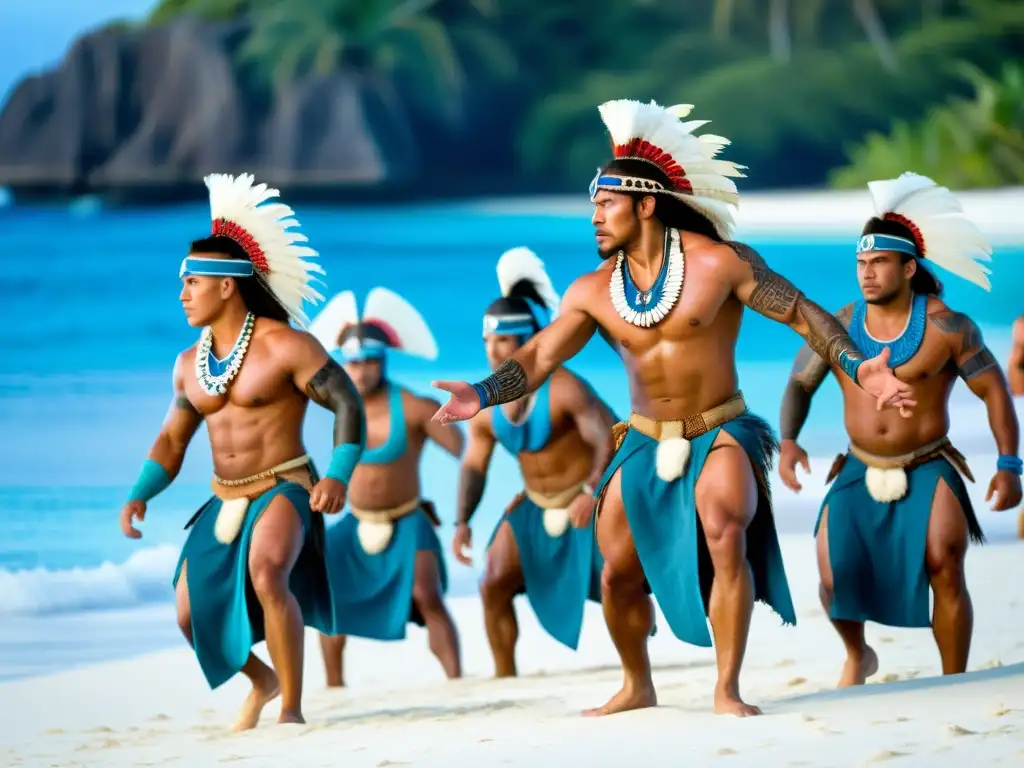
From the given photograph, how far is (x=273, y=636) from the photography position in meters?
5.37

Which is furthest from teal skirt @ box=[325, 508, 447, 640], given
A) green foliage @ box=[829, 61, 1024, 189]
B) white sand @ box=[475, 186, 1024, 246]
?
white sand @ box=[475, 186, 1024, 246]

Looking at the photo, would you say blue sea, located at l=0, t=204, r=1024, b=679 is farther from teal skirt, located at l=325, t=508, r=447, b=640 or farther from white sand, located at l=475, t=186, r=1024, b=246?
teal skirt, located at l=325, t=508, r=447, b=640

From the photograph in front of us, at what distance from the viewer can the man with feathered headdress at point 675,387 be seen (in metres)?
4.86

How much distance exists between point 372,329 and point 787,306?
2.35 m

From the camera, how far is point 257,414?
550cm

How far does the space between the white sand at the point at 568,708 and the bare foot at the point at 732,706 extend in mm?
40

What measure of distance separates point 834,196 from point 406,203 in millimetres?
4445

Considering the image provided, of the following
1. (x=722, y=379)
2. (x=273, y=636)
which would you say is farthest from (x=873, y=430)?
(x=273, y=636)

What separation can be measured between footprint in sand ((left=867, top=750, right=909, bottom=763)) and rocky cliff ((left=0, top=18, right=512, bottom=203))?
669 inches

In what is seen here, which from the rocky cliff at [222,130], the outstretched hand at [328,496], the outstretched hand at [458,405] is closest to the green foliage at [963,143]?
the rocky cliff at [222,130]

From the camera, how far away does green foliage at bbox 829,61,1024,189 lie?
2008cm

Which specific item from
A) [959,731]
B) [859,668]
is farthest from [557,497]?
[959,731]

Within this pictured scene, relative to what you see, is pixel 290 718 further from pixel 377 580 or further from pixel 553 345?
pixel 377 580

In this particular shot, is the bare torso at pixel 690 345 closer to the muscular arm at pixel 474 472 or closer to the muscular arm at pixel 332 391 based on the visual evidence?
the muscular arm at pixel 332 391
